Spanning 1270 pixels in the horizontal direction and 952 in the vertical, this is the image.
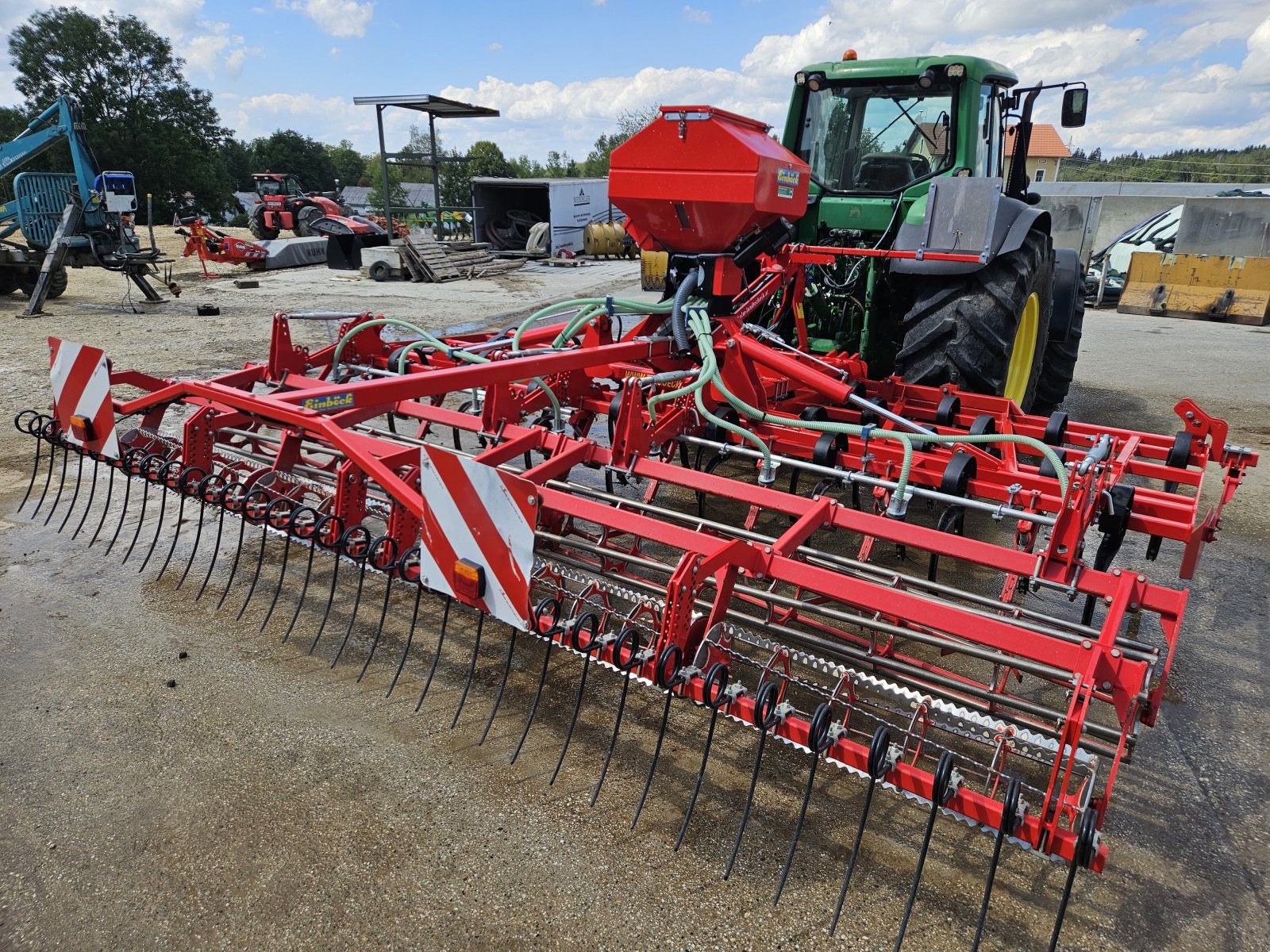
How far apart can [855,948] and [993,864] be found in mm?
393

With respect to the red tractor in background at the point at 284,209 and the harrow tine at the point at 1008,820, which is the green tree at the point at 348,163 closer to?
the red tractor in background at the point at 284,209

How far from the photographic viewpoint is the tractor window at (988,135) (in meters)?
4.27

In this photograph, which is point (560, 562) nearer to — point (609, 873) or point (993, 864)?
point (609, 873)

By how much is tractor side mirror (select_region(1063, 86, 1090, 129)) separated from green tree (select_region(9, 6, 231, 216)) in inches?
1154

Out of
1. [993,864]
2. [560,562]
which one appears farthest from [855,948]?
[560,562]

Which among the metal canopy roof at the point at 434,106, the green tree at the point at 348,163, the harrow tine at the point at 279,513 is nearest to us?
the harrow tine at the point at 279,513

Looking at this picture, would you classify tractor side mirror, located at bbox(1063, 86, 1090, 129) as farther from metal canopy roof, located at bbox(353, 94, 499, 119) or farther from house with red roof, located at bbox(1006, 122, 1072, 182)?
house with red roof, located at bbox(1006, 122, 1072, 182)

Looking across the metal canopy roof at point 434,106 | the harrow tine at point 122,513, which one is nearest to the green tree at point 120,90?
the metal canopy roof at point 434,106

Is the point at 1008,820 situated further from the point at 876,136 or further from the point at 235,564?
the point at 876,136

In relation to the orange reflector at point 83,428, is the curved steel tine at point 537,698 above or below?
below

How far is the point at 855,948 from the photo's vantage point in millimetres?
1751

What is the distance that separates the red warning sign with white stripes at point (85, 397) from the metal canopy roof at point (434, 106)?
1153cm

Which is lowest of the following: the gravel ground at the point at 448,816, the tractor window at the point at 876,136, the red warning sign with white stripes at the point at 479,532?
the gravel ground at the point at 448,816

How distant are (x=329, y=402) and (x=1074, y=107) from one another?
4.53 meters
